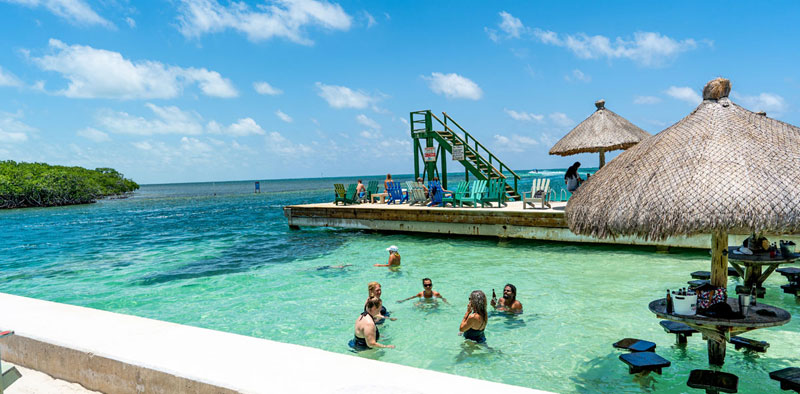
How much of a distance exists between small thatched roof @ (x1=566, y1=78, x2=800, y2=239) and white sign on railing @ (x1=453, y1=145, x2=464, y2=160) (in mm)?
15007

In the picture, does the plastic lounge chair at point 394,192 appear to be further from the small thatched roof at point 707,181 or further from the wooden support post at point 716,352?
the wooden support post at point 716,352

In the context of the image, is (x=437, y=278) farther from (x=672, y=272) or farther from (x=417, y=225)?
(x=417, y=225)

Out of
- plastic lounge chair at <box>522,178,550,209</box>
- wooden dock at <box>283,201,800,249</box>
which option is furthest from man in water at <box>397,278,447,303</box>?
plastic lounge chair at <box>522,178,550,209</box>

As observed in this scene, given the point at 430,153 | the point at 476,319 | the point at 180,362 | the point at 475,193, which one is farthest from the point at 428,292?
the point at 430,153

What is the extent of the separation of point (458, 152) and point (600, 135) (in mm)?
6628

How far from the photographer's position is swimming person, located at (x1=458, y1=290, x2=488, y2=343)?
5898mm

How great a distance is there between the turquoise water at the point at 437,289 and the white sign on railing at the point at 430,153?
17.0 feet

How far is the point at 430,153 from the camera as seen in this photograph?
835 inches

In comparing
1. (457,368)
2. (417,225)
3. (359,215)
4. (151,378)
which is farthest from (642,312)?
(359,215)

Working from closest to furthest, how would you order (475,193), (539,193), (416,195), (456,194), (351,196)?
(539,193), (475,193), (456,194), (416,195), (351,196)

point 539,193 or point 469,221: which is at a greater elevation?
point 539,193

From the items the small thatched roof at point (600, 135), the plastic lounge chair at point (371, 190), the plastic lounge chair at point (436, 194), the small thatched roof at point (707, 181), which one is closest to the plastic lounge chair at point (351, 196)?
the plastic lounge chair at point (371, 190)

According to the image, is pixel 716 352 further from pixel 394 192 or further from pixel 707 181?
pixel 394 192

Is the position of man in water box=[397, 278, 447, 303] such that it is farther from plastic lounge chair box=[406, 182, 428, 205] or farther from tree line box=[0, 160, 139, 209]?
tree line box=[0, 160, 139, 209]
